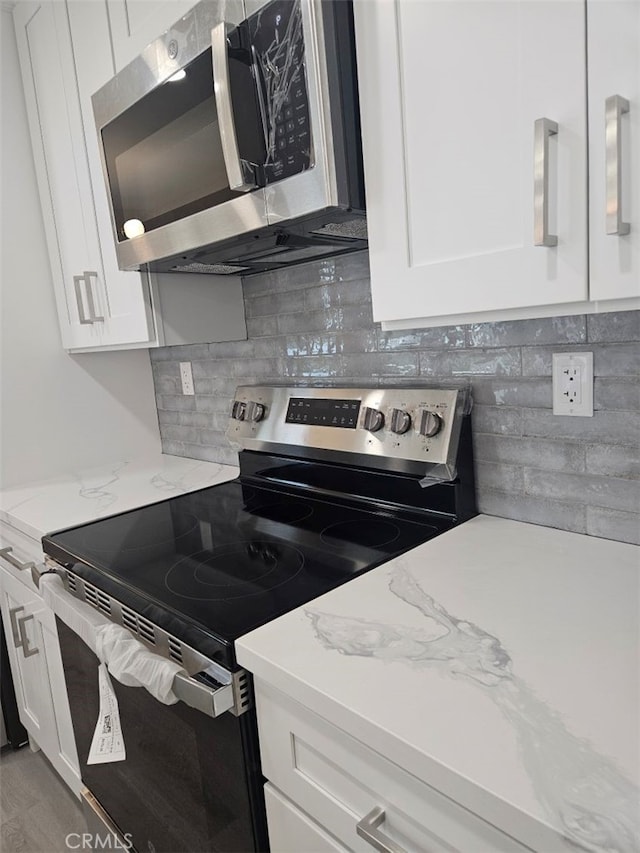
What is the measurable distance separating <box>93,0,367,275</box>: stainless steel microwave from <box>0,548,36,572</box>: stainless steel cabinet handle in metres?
0.86

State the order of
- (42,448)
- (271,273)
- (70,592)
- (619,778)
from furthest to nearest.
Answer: (42,448)
(271,273)
(70,592)
(619,778)

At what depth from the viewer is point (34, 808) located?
1.77 meters

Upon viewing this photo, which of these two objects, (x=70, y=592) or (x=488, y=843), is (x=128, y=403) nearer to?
(x=70, y=592)

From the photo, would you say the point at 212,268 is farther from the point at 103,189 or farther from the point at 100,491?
the point at 100,491

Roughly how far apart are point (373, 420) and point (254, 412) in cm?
46

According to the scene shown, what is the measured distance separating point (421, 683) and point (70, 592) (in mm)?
900

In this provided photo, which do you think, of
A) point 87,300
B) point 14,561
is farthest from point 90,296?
point 14,561

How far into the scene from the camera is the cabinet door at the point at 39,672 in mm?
1592

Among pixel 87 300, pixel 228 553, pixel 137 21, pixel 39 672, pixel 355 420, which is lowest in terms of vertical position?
pixel 39 672

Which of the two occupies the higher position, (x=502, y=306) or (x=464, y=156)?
(x=464, y=156)

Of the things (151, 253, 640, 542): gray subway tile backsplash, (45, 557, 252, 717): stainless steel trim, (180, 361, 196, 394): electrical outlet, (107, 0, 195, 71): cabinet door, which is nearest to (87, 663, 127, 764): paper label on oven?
(45, 557, 252, 717): stainless steel trim

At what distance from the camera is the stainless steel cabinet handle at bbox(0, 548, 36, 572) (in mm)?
1526

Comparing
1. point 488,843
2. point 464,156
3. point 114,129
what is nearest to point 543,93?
point 464,156

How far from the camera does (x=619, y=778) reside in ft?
1.71
